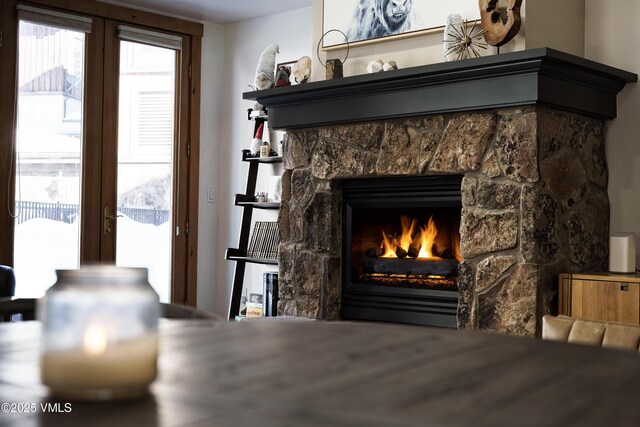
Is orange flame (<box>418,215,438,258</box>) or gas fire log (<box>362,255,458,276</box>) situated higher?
orange flame (<box>418,215,438,258</box>)

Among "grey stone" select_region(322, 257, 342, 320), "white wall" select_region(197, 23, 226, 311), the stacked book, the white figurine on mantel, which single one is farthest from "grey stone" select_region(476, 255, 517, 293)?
"white wall" select_region(197, 23, 226, 311)

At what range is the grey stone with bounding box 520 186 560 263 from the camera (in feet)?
12.6

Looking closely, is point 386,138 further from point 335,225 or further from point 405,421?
point 405,421

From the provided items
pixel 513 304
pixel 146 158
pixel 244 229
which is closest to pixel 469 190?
pixel 513 304

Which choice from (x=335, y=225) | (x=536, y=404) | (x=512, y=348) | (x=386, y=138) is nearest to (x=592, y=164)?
(x=386, y=138)

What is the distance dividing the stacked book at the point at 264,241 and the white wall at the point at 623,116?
2526 mm

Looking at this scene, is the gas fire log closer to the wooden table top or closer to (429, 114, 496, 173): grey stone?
(429, 114, 496, 173): grey stone

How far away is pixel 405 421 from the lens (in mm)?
753

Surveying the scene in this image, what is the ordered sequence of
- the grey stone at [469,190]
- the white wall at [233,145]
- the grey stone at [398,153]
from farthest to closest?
the white wall at [233,145] < the grey stone at [398,153] < the grey stone at [469,190]

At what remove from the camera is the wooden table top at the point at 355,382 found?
2.50 ft

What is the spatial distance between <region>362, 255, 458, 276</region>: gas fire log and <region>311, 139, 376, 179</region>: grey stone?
0.53 m

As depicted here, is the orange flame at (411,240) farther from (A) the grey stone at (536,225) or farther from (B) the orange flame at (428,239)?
(A) the grey stone at (536,225)

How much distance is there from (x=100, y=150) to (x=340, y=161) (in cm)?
218

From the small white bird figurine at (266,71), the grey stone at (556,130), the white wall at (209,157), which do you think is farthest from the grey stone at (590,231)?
the white wall at (209,157)
